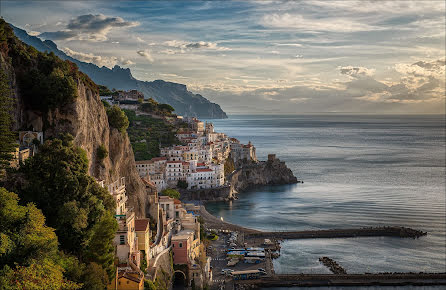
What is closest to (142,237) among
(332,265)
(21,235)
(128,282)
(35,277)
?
(128,282)

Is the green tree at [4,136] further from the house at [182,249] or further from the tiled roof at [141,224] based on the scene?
the house at [182,249]

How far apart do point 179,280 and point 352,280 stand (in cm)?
1300

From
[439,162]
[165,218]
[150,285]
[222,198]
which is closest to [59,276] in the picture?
[150,285]

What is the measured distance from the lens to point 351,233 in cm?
4341

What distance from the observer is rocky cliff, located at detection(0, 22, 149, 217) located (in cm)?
2188

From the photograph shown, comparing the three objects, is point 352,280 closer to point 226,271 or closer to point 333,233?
point 226,271

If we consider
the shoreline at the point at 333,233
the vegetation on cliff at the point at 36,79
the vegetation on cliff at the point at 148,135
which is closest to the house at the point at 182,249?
the vegetation on cliff at the point at 36,79

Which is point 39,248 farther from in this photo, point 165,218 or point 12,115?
point 165,218

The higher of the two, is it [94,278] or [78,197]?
[78,197]

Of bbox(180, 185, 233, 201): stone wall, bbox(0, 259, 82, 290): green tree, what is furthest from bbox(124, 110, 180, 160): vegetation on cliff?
bbox(0, 259, 82, 290): green tree

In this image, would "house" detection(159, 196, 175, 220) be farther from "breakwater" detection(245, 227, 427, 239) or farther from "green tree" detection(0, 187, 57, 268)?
"green tree" detection(0, 187, 57, 268)

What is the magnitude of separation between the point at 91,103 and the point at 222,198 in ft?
130

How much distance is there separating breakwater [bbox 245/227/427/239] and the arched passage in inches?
639

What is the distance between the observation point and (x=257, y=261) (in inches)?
1372
